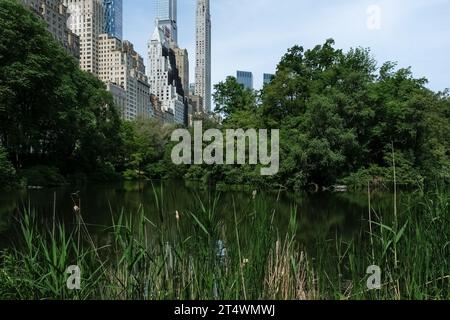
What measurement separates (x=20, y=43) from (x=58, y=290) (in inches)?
901

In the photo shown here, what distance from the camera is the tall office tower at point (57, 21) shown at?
7169 cm

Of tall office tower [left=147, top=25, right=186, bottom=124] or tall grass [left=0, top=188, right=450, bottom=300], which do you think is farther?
tall office tower [left=147, top=25, right=186, bottom=124]

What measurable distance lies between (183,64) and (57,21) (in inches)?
2523

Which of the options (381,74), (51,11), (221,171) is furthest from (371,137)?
(51,11)

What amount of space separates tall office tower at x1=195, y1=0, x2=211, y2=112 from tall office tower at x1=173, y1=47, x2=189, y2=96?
3482mm

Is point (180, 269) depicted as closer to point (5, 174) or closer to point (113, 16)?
point (5, 174)

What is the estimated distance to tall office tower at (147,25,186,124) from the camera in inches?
4594

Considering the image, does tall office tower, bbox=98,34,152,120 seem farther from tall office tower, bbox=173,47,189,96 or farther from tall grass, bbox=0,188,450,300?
tall grass, bbox=0,188,450,300

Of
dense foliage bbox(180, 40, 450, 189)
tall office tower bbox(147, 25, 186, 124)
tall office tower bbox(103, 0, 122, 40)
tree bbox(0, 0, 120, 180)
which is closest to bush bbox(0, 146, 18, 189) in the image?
tree bbox(0, 0, 120, 180)

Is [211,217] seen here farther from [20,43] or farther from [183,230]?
[20,43]

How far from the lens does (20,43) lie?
23.5 meters

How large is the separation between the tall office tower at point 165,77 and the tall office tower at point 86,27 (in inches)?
554
